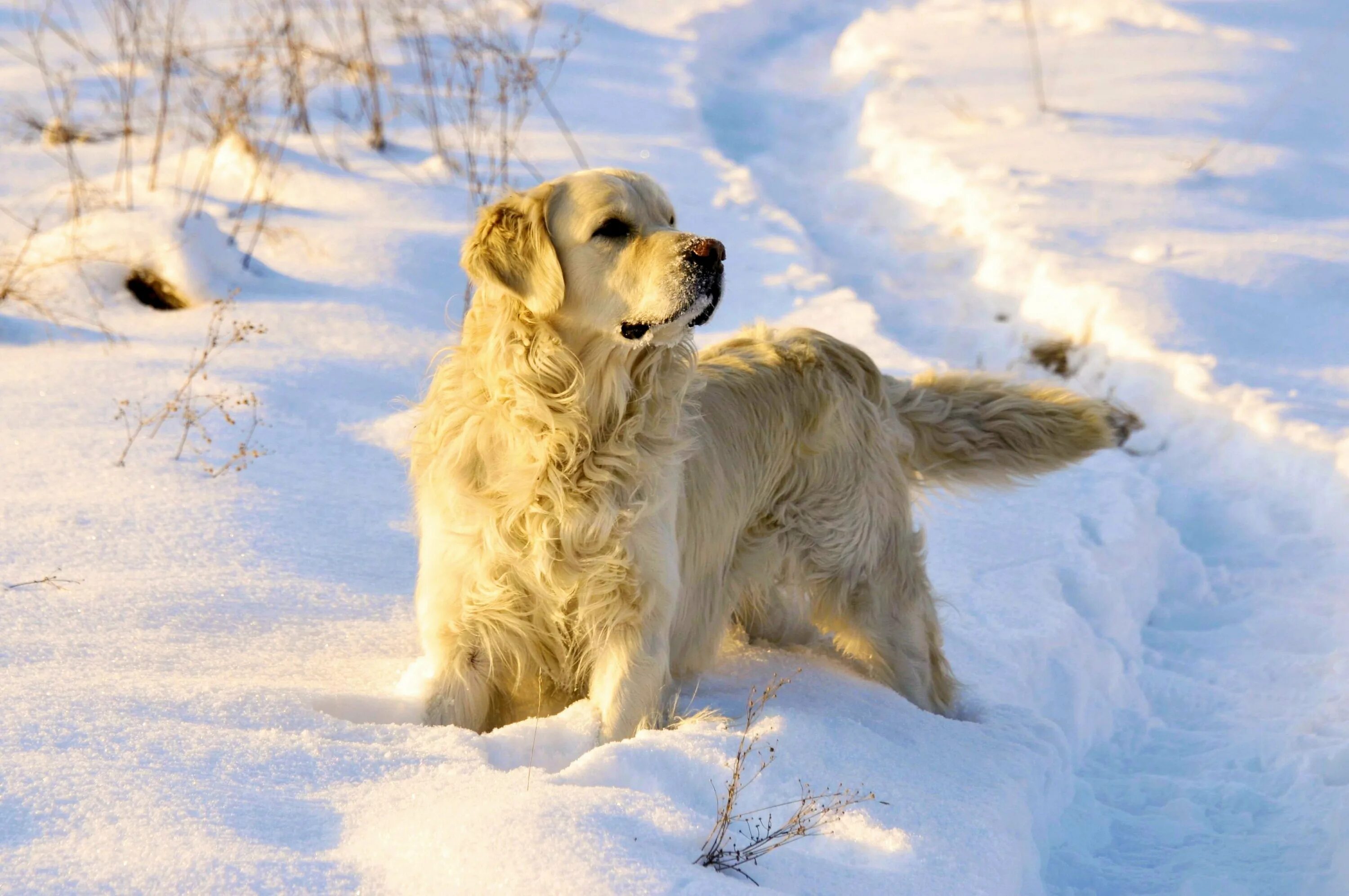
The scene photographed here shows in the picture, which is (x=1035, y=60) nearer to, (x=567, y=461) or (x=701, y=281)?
(x=701, y=281)

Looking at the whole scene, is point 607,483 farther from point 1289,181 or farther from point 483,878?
point 1289,181

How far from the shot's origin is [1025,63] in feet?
38.3

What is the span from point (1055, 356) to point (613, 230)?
4.13 meters

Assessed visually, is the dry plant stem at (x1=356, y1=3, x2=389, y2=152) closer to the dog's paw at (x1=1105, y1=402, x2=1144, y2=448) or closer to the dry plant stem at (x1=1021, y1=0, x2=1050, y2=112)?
the dog's paw at (x1=1105, y1=402, x2=1144, y2=448)

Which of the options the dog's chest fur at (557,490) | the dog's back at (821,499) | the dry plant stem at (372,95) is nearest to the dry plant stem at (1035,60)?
the dry plant stem at (372,95)

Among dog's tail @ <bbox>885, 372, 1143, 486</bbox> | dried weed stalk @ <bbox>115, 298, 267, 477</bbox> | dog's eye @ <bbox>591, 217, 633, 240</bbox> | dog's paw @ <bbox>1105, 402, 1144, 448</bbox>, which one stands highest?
dog's eye @ <bbox>591, 217, 633, 240</bbox>

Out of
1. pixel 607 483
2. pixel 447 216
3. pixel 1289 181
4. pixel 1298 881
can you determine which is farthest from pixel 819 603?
pixel 1289 181

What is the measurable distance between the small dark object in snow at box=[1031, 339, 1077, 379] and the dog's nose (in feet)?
13.2

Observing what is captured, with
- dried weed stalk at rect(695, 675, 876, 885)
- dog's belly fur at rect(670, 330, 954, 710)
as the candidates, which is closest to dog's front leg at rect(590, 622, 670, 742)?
dried weed stalk at rect(695, 675, 876, 885)

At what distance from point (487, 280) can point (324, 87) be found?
6997mm

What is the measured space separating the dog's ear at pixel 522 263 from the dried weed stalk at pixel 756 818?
1.05 meters

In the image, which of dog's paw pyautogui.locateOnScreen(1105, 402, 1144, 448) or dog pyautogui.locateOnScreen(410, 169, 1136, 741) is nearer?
dog pyautogui.locateOnScreen(410, 169, 1136, 741)

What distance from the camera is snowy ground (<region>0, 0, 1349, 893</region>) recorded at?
2.33 m

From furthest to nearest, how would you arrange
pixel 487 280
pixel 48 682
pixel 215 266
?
1. pixel 215 266
2. pixel 487 280
3. pixel 48 682
